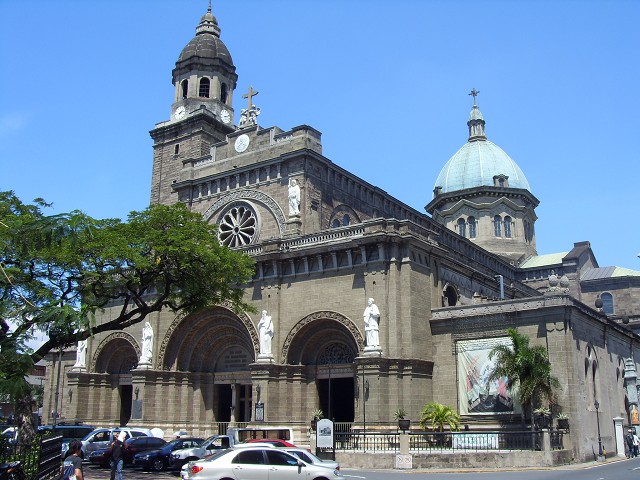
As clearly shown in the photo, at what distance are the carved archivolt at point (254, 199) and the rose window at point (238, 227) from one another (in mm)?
664

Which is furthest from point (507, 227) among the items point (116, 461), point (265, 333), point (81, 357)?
point (116, 461)

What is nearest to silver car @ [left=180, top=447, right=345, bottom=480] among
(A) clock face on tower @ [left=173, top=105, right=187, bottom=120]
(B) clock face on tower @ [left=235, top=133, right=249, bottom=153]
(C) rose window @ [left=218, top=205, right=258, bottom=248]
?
(C) rose window @ [left=218, top=205, right=258, bottom=248]

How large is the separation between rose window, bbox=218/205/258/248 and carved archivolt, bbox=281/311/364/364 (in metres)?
8.38

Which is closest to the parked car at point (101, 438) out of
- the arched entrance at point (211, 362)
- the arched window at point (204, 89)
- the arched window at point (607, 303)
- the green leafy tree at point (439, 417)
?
the arched entrance at point (211, 362)

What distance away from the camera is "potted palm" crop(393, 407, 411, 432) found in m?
30.9

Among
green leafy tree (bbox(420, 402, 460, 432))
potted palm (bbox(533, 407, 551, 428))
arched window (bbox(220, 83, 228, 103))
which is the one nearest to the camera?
potted palm (bbox(533, 407, 551, 428))

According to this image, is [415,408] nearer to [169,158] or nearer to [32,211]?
[32,211]

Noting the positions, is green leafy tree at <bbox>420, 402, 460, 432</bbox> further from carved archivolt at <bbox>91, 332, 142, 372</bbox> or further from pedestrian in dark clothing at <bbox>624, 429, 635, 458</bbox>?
carved archivolt at <bbox>91, 332, 142, 372</bbox>

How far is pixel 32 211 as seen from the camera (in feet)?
95.2

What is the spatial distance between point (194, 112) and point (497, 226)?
1385 inches

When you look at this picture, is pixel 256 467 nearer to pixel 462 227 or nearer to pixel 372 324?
pixel 372 324

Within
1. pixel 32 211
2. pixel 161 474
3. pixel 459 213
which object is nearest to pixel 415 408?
pixel 161 474

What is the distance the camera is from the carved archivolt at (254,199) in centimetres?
4350

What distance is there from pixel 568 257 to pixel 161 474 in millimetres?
53652
